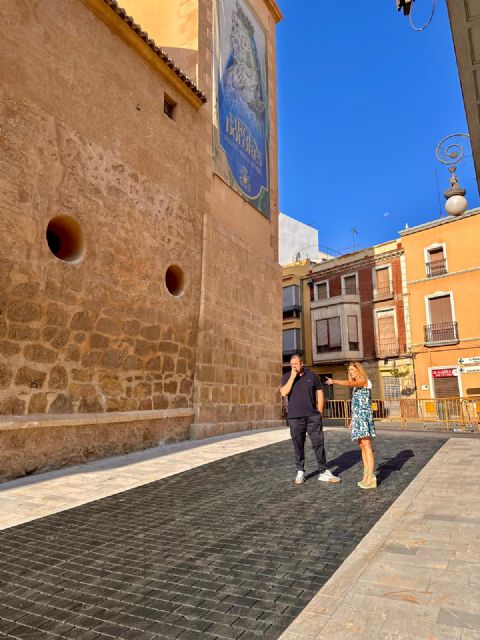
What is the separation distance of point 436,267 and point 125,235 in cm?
2379

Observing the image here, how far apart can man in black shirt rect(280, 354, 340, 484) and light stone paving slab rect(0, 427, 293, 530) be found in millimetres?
1770

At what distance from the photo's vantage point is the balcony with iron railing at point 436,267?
26647 millimetres

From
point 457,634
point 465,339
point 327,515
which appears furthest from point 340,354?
point 457,634

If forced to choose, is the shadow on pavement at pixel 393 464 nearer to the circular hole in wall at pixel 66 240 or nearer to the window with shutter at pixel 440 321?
the circular hole in wall at pixel 66 240

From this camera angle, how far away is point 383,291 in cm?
2978

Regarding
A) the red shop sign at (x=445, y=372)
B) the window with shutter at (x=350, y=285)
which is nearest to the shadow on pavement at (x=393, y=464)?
the red shop sign at (x=445, y=372)

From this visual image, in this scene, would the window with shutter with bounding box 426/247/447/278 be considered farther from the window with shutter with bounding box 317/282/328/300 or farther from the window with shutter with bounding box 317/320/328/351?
the window with shutter with bounding box 317/320/328/351

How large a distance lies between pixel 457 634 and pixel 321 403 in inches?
143

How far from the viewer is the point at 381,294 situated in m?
29.9

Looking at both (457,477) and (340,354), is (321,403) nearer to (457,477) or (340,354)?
(457,477)

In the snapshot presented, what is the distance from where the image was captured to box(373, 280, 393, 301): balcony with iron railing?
96.3ft

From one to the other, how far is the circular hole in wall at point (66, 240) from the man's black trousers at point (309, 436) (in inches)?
167

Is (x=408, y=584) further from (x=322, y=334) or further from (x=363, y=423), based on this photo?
(x=322, y=334)

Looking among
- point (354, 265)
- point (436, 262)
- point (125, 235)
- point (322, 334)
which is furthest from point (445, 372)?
point (125, 235)
